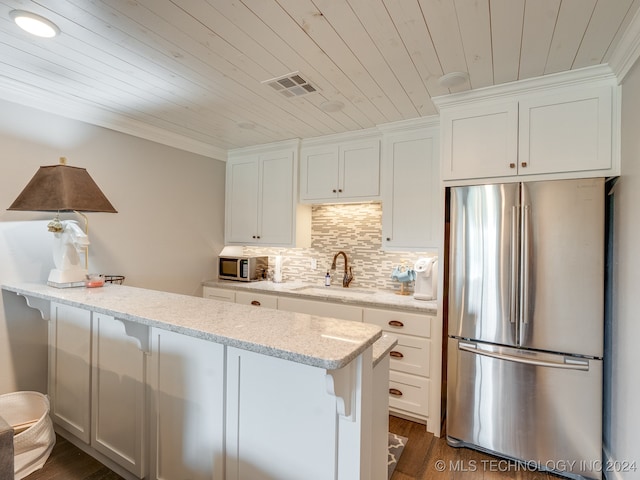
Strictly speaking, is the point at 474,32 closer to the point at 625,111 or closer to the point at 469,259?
the point at 625,111

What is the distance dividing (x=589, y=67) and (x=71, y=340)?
3531 millimetres

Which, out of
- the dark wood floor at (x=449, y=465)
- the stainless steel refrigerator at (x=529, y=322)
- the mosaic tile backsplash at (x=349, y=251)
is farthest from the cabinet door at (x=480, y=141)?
the dark wood floor at (x=449, y=465)

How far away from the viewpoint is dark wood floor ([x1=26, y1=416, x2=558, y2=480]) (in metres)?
1.83

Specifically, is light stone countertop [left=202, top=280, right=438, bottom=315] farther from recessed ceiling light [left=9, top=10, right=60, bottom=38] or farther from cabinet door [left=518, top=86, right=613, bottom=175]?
recessed ceiling light [left=9, top=10, right=60, bottom=38]

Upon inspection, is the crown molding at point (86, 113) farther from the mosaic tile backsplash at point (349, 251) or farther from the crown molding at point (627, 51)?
the crown molding at point (627, 51)

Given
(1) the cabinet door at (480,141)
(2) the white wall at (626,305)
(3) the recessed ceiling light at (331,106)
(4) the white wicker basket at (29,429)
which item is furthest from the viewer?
(3) the recessed ceiling light at (331,106)

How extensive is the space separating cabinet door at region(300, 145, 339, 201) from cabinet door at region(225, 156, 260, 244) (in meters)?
0.60

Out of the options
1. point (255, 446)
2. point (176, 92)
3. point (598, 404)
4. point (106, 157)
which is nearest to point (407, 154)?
point (176, 92)

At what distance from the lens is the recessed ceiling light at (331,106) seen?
236 cm

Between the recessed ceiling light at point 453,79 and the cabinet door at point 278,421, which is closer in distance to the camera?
the cabinet door at point 278,421

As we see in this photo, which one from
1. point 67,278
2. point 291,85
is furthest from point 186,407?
point 291,85

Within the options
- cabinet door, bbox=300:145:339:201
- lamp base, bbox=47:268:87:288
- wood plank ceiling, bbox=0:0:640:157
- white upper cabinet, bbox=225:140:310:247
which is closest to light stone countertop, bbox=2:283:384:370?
lamp base, bbox=47:268:87:288

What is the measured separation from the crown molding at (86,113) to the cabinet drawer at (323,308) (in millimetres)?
1906

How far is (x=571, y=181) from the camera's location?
1871 mm
